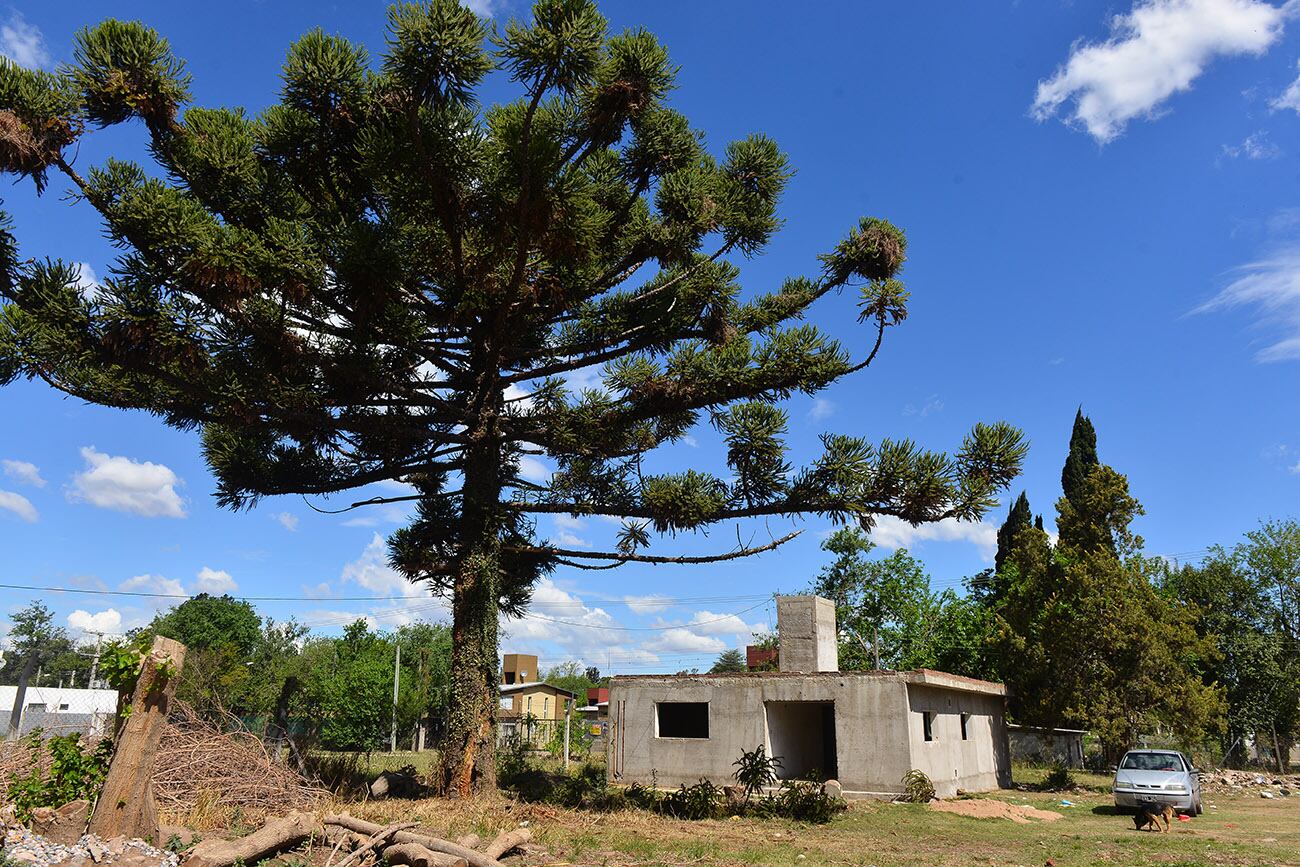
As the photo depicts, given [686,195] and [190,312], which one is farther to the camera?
[686,195]

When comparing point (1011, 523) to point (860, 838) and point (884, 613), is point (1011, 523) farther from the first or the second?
point (860, 838)

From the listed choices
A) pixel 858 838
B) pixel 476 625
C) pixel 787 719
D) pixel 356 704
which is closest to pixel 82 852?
pixel 476 625

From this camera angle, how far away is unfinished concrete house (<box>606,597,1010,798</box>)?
59.6 ft

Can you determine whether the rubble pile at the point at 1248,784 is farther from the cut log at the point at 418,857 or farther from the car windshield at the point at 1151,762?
the cut log at the point at 418,857

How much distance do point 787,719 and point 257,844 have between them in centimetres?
1578

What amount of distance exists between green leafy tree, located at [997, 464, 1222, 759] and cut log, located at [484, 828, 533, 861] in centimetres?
2038

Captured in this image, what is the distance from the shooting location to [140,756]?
7699 mm

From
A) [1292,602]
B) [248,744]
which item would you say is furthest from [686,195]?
[1292,602]

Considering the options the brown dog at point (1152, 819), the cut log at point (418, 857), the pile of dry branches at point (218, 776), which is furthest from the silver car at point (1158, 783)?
the pile of dry branches at point (218, 776)

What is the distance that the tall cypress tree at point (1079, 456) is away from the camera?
3703 cm

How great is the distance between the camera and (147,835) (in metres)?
7.56

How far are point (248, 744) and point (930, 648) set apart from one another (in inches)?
1268

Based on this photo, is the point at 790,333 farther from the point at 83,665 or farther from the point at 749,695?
the point at 83,665

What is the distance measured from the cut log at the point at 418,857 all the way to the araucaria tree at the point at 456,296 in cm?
472
